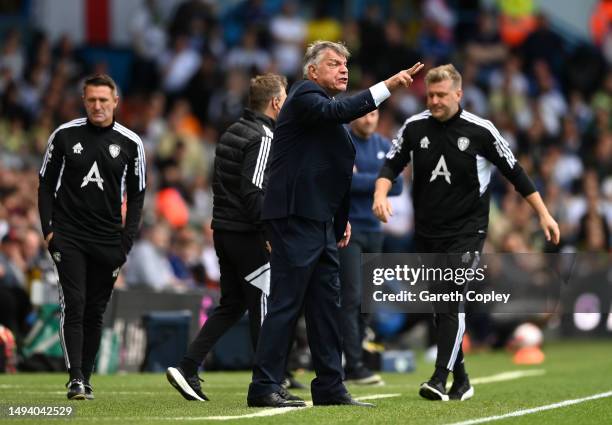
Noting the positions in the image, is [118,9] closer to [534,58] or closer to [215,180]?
[534,58]

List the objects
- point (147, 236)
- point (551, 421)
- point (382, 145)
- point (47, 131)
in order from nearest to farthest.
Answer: point (551, 421) < point (382, 145) < point (147, 236) < point (47, 131)

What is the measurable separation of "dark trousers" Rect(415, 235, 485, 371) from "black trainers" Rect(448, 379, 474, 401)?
17 cm

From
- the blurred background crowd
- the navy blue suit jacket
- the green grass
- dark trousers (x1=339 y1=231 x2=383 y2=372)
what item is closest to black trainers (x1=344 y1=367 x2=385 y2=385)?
dark trousers (x1=339 y1=231 x2=383 y2=372)

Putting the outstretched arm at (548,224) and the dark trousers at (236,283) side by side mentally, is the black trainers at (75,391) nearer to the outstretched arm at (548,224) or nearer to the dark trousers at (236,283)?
the dark trousers at (236,283)

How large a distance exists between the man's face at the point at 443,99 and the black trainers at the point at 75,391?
3126 mm

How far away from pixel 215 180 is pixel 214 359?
4.72 meters

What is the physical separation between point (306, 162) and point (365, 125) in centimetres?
375

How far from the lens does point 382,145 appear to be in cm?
1340

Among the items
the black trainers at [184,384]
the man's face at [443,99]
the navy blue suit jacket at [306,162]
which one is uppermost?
the man's face at [443,99]

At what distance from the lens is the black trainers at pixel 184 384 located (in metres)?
10.5

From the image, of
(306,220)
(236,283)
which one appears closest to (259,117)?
(236,283)

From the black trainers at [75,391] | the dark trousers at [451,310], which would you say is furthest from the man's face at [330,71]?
the black trainers at [75,391]

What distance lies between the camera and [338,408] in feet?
31.2

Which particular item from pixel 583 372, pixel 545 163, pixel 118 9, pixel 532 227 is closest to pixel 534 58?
pixel 545 163
